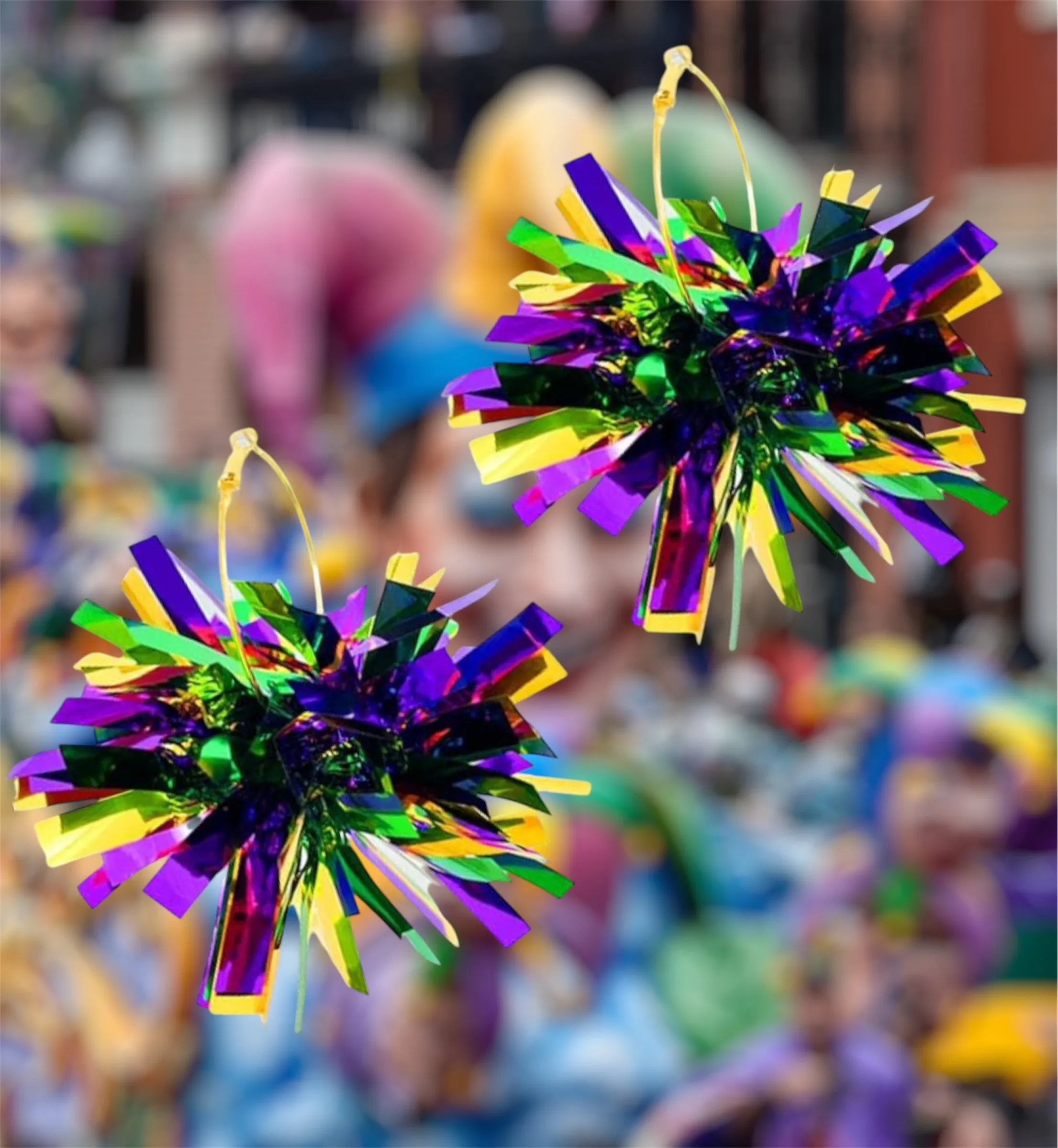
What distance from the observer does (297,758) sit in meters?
0.35

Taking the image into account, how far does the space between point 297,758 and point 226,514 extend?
5 cm

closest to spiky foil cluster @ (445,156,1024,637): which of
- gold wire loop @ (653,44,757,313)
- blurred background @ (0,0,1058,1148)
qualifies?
gold wire loop @ (653,44,757,313)

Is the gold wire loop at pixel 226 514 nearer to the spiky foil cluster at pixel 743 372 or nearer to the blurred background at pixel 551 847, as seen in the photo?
the spiky foil cluster at pixel 743 372

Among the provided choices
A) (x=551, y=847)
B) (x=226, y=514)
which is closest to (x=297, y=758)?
(x=226, y=514)

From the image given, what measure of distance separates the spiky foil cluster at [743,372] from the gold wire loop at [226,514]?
40 millimetres

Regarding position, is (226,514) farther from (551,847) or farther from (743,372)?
(551,847)

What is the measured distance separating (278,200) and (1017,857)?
0.71 metres

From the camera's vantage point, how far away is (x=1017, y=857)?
146cm

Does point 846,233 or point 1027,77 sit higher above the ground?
point 1027,77

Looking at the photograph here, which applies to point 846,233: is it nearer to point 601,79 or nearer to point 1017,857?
point 1017,857

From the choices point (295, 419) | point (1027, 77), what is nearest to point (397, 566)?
point (295, 419)

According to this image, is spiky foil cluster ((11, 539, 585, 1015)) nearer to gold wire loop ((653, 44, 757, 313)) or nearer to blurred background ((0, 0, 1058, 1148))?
gold wire loop ((653, 44, 757, 313))

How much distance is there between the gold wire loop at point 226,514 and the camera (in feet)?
1.04

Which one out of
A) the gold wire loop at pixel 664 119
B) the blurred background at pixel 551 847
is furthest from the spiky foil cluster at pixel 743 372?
the blurred background at pixel 551 847
